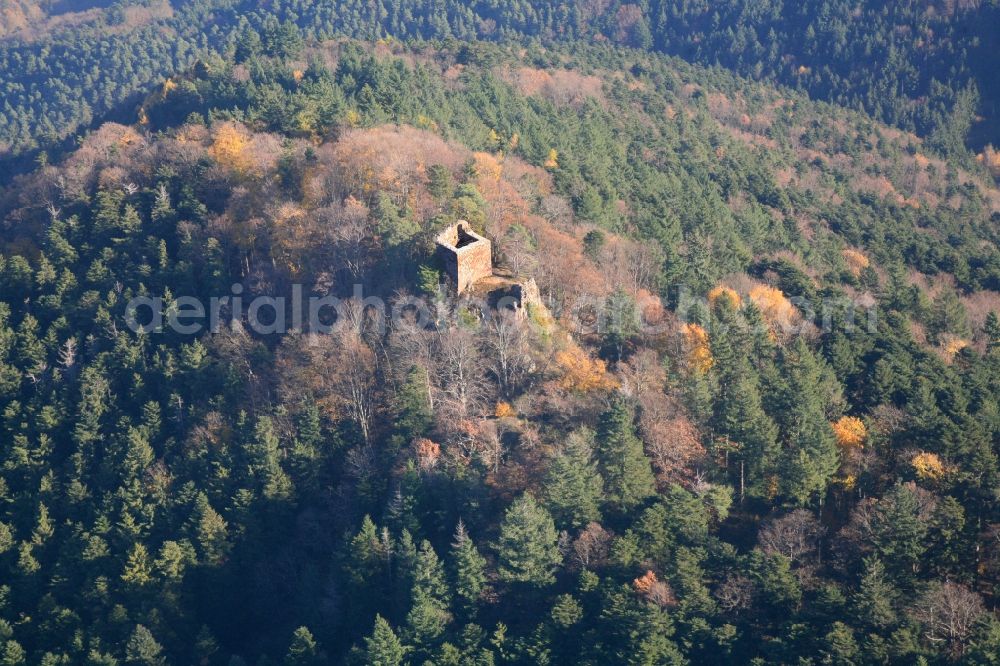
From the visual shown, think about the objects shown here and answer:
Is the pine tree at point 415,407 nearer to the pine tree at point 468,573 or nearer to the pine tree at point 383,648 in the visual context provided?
the pine tree at point 468,573

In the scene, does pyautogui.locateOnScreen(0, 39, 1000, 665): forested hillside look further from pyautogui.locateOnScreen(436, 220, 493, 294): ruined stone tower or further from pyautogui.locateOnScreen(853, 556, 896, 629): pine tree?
pyautogui.locateOnScreen(436, 220, 493, 294): ruined stone tower

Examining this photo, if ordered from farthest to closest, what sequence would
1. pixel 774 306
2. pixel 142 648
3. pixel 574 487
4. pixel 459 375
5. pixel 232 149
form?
1. pixel 232 149
2. pixel 774 306
3. pixel 459 375
4. pixel 142 648
5. pixel 574 487

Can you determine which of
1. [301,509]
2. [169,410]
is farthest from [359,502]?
[169,410]

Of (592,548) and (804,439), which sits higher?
(804,439)

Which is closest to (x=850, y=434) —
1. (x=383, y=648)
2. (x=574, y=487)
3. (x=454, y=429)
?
Result: (x=574, y=487)

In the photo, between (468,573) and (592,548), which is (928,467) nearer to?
(592,548)

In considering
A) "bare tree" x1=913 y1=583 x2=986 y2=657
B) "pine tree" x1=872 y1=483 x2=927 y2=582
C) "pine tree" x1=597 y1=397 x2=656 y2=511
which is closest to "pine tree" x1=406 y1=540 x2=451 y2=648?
"pine tree" x1=597 y1=397 x2=656 y2=511

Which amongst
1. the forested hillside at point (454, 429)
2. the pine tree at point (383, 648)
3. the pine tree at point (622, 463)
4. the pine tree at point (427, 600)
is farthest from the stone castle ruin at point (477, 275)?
the pine tree at point (383, 648)
